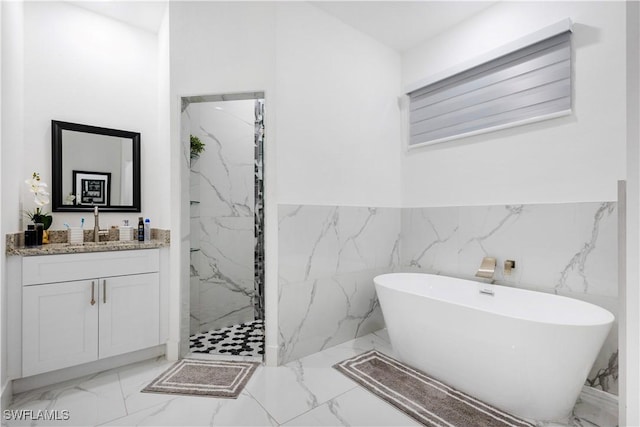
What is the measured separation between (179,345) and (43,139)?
74.7 inches

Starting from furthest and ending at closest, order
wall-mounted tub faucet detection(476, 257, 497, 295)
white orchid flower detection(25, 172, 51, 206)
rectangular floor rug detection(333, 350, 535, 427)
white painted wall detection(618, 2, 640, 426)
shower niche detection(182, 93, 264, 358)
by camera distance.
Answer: shower niche detection(182, 93, 264, 358) → wall-mounted tub faucet detection(476, 257, 497, 295) → white orchid flower detection(25, 172, 51, 206) → rectangular floor rug detection(333, 350, 535, 427) → white painted wall detection(618, 2, 640, 426)

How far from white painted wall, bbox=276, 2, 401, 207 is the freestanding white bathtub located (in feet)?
3.30

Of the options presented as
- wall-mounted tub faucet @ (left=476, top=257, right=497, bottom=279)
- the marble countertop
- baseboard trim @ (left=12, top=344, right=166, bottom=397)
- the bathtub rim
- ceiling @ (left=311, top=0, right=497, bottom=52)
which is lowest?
baseboard trim @ (left=12, top=344, right=166, bottom=397)

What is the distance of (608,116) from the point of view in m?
1.93

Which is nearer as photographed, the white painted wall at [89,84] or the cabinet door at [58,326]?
the cabinet door at [58,326]

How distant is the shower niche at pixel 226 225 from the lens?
2963mm

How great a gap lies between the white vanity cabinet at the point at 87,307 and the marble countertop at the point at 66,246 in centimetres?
4

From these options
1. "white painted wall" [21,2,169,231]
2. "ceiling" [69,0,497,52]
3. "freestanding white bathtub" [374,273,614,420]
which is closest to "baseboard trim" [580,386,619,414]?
"freestanding white bathtub" [374,273,614,420]

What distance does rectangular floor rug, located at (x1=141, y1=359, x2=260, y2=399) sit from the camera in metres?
1.97

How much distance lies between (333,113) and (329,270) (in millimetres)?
1341

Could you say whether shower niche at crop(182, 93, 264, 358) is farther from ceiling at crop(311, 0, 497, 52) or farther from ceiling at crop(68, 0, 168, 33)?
ceiling at crop(311, 0, 497, 52)

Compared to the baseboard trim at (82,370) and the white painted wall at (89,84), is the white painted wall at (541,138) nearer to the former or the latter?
A: the white painted wall at (89,84)

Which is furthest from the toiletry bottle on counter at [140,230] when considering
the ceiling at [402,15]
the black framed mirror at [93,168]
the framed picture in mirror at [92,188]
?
the ceiling at [402,15]

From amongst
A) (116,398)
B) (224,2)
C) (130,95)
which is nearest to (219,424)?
(116,398)
